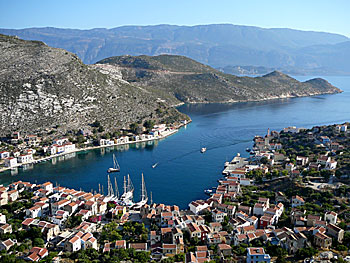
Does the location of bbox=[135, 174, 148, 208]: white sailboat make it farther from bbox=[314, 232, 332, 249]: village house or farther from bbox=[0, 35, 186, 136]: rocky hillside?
bbox=[0, 35, 186, 136]: rocky hillside

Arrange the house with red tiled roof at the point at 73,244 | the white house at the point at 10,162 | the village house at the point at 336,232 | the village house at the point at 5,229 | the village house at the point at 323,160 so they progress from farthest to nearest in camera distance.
Answer: the white house at the point at 10,162, the village house at the point at 323,160, the village house at the point at 5,229, the village house at the point at 336,232, the house with red tiled roof at the point at 73,244

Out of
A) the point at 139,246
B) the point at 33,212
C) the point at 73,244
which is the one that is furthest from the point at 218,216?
the point at 33,212

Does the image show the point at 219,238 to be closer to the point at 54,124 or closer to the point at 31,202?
the point at 31,202

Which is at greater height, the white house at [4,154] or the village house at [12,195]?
the white house at [4,154]

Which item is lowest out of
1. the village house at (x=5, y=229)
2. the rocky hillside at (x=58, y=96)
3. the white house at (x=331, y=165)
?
the village house at (x=5, y=229)

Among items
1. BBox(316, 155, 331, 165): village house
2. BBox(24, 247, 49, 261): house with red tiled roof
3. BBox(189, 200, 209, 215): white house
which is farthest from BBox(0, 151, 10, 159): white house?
BBox(316, 155, 331, 165): village house

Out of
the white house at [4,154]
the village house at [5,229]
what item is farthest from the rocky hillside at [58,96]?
the village house at [5,229]

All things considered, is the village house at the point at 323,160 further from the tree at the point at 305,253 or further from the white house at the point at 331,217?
the tree at the point at 305,253
